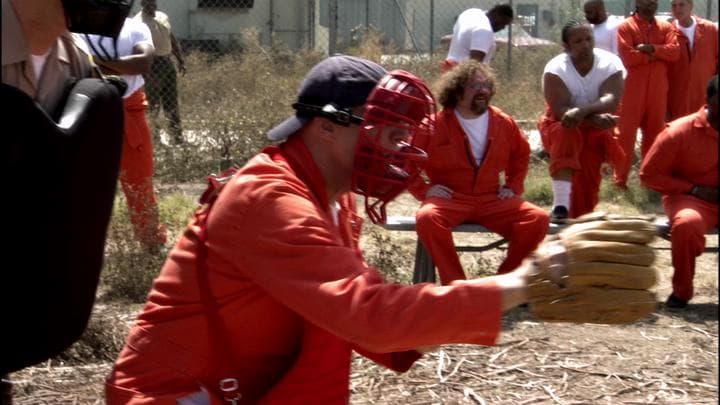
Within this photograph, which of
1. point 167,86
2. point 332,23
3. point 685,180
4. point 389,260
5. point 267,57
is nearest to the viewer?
point 685,180

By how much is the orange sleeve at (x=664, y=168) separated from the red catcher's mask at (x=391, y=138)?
13.8 feet

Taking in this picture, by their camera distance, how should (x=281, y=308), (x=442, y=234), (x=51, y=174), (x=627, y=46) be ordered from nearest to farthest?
(x=51, y=174), (x=281, y=308), (x=442, y=234), (x=627, y=46)

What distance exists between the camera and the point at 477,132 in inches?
259

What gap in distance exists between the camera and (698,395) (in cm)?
477

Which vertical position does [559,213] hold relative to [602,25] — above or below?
below

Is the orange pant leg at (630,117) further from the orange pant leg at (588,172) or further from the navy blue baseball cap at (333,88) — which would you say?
the navy blue baseball cap at (333,88)

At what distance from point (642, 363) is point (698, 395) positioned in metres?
0.46

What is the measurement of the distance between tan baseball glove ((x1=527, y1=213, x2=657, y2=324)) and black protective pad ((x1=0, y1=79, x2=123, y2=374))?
0.99m

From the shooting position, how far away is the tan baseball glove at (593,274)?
7.63ft

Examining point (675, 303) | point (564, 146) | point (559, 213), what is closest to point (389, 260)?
point (559, 213)

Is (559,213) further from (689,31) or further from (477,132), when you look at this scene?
Result: (689,31)

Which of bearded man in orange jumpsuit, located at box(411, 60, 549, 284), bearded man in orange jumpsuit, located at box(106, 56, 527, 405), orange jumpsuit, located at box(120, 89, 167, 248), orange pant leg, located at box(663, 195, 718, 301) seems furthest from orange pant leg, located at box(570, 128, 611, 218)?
bearded man in orange jumpsuit, located at box(106, 56, 527, 405)

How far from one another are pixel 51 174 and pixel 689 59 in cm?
896

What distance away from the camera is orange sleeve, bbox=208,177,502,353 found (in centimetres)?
230
